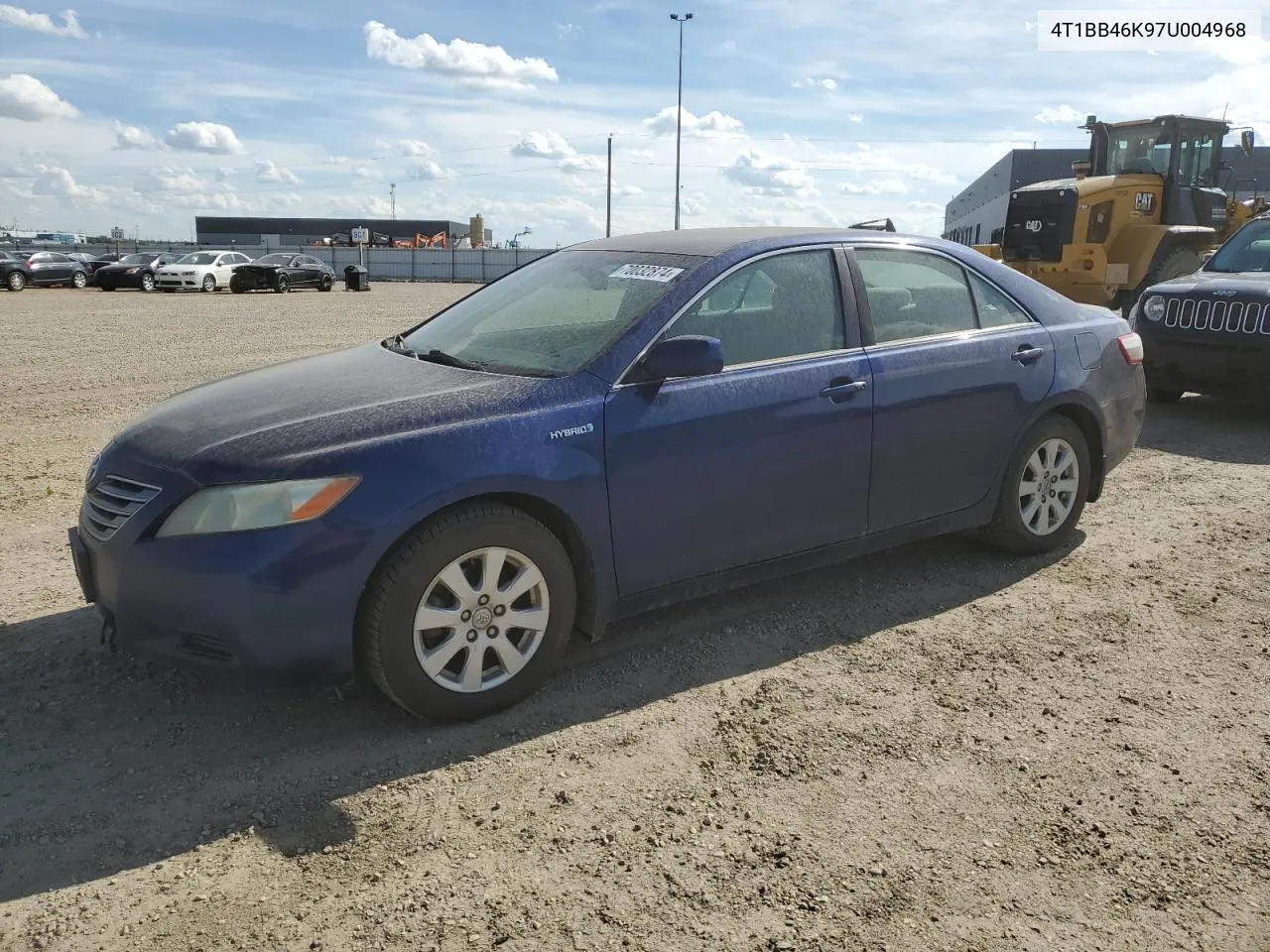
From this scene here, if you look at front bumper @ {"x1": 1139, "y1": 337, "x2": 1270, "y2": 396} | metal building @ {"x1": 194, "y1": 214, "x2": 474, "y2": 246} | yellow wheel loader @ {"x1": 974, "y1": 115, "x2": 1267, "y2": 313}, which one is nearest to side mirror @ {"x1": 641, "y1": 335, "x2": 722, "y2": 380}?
front bumper @ {"x1": 1139, "y1": 337, "x2": 1270, "y2": 396}

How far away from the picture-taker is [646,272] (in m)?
4.18

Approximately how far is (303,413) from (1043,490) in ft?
11.4

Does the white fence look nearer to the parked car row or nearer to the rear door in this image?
the parked car row

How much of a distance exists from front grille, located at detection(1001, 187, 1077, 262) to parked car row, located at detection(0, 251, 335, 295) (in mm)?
25996

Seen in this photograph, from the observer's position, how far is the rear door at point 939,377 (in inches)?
172

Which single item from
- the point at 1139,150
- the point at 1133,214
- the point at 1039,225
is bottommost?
the point at 1039,225

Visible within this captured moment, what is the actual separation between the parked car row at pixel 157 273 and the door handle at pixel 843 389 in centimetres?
3302

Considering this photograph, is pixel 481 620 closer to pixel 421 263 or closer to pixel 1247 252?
pixel 1247 252

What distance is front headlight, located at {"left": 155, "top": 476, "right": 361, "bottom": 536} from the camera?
10.3 ft

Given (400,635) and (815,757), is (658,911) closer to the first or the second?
(815,757)

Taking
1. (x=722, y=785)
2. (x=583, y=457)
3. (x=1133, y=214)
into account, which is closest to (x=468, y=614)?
(x=583, y=457)

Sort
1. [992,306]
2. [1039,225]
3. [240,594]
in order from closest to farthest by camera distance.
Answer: [240,594], [992,306], [1039,225]

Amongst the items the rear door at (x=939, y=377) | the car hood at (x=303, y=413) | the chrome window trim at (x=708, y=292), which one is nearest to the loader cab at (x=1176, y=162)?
the rear door at (x=939, y=377)

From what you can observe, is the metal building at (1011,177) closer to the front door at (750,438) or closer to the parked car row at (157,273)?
the parked car row at (157,273)
